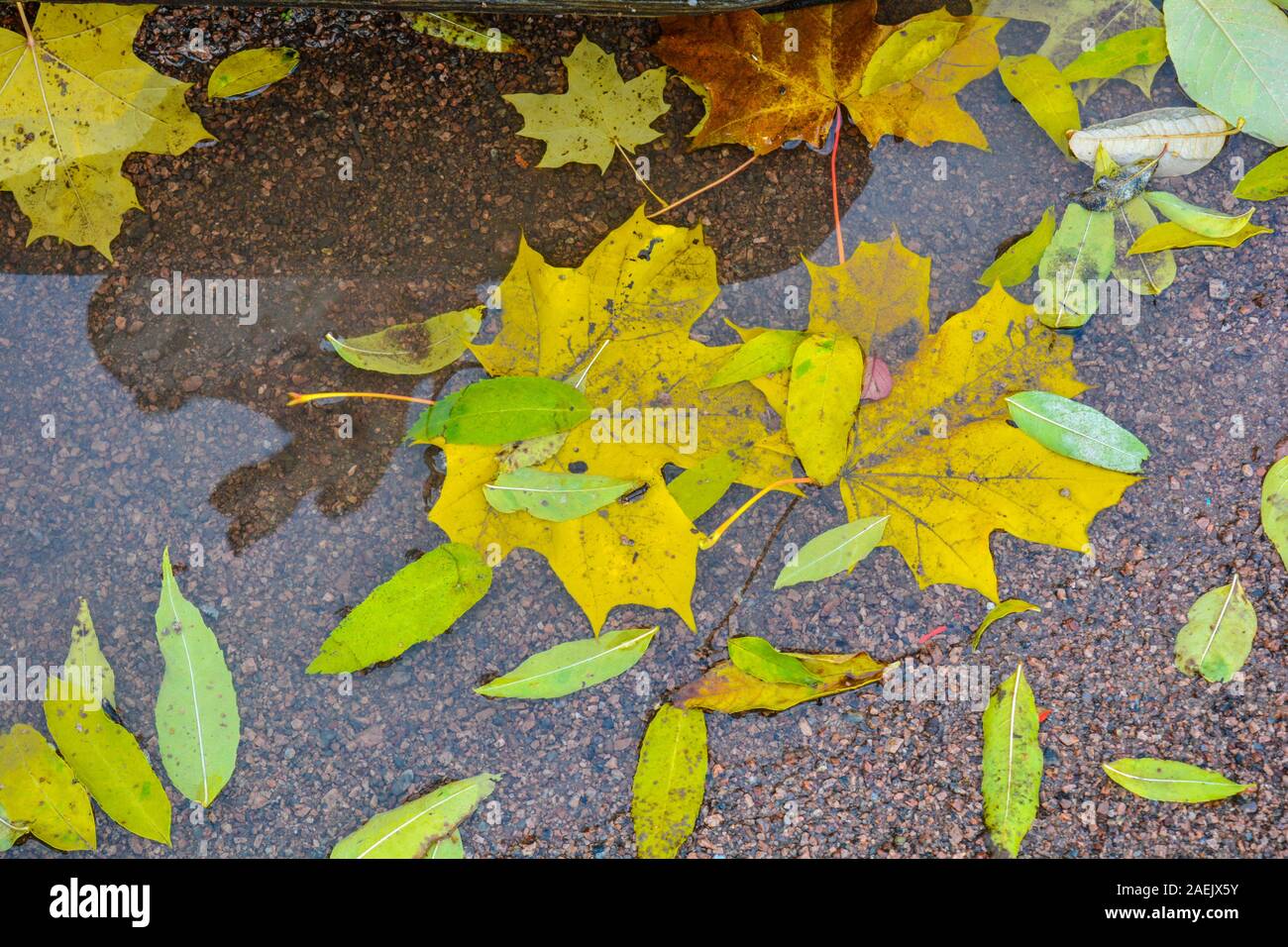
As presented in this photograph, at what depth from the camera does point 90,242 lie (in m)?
1.59

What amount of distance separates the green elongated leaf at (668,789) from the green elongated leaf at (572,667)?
14cm

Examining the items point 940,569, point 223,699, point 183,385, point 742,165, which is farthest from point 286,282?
point 940,569

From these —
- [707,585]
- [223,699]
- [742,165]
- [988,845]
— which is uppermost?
[742,165]

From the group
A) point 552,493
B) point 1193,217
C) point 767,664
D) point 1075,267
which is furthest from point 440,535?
point 1193,217

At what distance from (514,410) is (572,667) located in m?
0.48

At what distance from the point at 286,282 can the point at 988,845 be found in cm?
168

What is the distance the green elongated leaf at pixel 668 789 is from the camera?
1567 millimetres

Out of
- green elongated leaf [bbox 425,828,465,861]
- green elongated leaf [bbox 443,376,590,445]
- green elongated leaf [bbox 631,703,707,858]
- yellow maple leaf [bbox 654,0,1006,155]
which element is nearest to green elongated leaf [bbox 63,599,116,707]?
green elongated leaf [bbox 425,828,465,861]

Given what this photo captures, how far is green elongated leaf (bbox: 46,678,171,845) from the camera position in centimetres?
155

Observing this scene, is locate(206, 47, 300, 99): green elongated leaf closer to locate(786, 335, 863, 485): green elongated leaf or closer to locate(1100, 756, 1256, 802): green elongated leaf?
locate(786, 335, 863, 485): green elongated leaf

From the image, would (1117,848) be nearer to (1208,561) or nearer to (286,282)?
(1208,561)

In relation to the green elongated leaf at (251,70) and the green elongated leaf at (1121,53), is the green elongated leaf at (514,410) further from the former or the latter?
the green elongated leaf at (1121,53)

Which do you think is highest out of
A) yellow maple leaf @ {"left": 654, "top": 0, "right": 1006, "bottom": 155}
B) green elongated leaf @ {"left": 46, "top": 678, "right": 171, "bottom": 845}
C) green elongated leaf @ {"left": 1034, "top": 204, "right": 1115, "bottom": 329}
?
yellow maple leaf @ {"left": 654, "top": 0, "right": 1006, "bottom": 155}

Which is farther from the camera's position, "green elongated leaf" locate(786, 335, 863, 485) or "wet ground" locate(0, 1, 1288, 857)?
"wet ground" locate(0, 1, 1288, 857)
